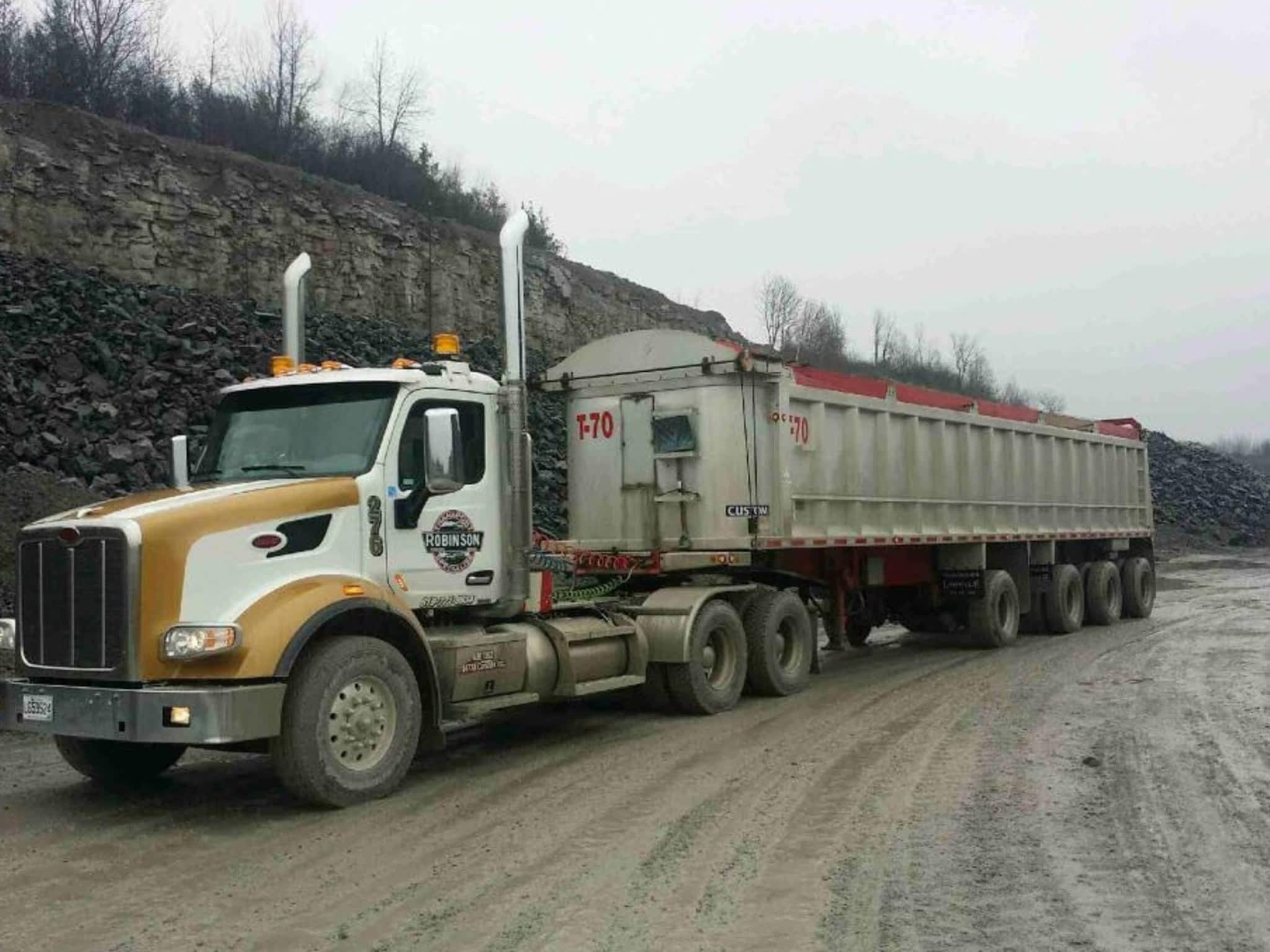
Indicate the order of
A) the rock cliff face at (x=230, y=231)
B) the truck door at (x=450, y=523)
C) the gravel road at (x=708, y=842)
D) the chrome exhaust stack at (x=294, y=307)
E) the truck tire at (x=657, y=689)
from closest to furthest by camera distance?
the gravel road at (x=708, y=842) < the truck door at (x=450, y=523) < the chrome exhaust stack at (x=294, y=307) < the truck tire at (x=657, y=689) < the rock cliff face at (x=230, y=231)

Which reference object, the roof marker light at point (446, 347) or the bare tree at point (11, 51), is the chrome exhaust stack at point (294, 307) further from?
the bare tree at point (11, 51)

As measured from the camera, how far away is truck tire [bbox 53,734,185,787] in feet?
23.8

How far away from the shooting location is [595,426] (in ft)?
38.7

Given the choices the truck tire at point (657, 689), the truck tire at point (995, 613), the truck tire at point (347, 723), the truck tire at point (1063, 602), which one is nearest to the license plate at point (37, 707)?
the truck tire at point (347, 723)

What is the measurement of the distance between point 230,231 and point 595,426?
18360 millimetres

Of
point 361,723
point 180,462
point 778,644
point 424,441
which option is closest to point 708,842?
Result: point 361,723

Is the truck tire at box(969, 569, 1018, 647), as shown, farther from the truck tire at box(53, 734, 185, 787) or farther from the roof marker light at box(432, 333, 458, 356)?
the truck tire at box(53, 734, 185, 787)

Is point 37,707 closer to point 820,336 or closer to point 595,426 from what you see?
point 595,426

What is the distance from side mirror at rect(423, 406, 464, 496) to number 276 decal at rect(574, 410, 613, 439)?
13.8ft

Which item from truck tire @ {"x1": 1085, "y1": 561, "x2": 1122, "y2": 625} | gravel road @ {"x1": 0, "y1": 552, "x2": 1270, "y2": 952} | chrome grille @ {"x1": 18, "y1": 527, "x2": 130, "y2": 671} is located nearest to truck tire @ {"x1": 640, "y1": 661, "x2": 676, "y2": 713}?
gravel road @ {"x1": 0, "y1": 552, "x2": 1270, "y2": 952}

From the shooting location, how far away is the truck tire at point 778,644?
10844 millimetres

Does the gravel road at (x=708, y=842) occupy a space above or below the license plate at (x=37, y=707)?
below

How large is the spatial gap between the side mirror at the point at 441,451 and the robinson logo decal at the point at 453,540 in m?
0.30

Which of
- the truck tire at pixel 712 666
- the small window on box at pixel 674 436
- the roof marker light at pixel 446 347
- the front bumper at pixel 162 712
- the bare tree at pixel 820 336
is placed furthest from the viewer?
the bare tree at pixel 820 336
